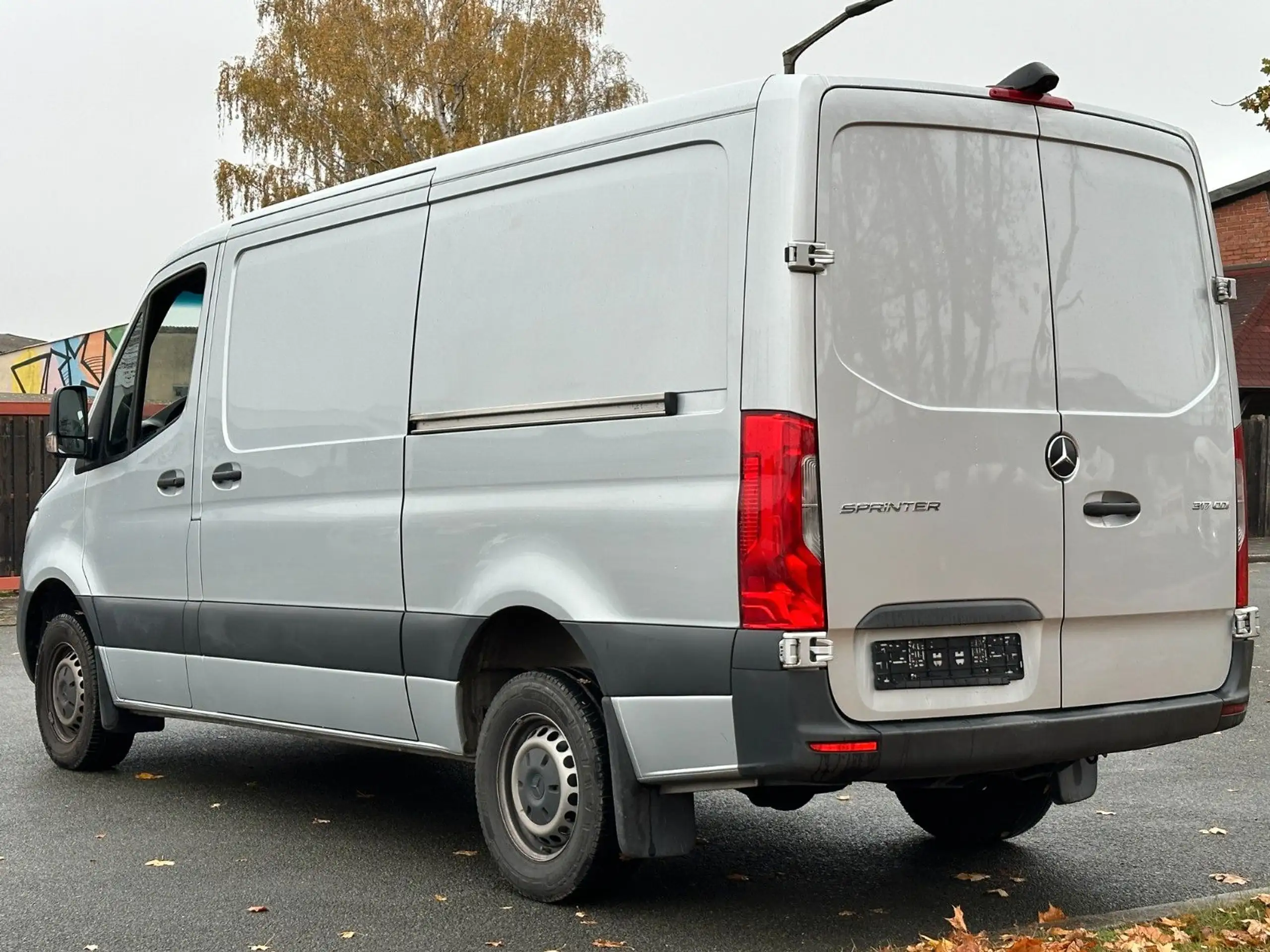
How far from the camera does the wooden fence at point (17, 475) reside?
20.2m

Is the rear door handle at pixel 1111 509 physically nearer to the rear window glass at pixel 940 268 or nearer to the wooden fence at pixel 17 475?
the rear window glass at pixel 940 268

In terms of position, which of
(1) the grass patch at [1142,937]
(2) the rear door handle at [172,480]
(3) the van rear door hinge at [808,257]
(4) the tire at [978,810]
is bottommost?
(1) the grass patch at [1142,937]

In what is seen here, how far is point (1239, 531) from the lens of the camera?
5801 mm

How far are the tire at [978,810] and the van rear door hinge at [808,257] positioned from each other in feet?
7.07

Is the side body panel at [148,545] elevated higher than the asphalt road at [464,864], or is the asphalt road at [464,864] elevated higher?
the side body panel at [148,545]

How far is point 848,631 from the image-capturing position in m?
4.92

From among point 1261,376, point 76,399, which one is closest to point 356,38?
point 1261,376

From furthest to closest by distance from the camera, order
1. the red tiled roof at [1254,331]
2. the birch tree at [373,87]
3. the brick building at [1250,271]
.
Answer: the birch tree at [373,87]
the brick building at [1250,271]
the red tiled roof at [1254,331]

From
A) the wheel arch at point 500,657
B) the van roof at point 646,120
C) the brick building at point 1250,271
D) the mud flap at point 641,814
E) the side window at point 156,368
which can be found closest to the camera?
the van roof at point 646,120

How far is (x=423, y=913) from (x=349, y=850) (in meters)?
1.07

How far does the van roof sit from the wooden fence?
14.6m

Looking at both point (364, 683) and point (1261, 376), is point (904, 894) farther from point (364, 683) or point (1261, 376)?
point (1261, 376)

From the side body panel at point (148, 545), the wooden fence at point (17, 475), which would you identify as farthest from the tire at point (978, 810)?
the wooden fence at point (17, 475)

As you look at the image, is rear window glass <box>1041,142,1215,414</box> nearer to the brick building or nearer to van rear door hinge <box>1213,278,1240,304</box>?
van rear door hinge <box>1213,278,1240,304</box>
